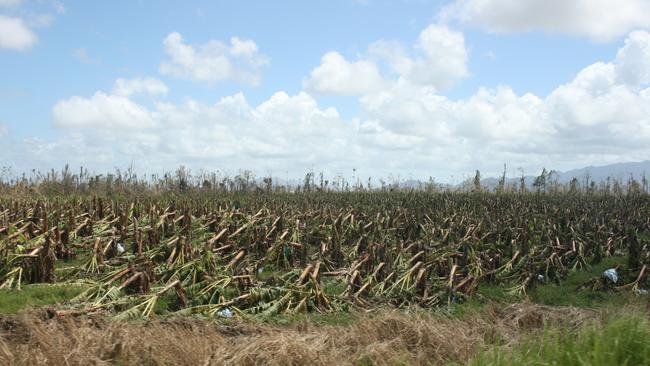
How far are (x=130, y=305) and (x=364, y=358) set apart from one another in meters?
3.10

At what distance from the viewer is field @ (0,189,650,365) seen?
4664 mm

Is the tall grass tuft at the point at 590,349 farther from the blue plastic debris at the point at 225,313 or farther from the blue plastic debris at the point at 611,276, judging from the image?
the blue plastic debris at the point at 611,276

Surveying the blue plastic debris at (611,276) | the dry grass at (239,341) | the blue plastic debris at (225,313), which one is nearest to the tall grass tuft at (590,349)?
the dry grass at (239,341)

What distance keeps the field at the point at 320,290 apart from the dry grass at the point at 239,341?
17mm

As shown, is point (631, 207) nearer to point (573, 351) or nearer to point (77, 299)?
point (573, 351)

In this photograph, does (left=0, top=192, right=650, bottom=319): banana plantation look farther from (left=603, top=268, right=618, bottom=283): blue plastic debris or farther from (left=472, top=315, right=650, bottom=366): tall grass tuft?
(left=472, top=315, right=650, bottom=366): tall grass tuft

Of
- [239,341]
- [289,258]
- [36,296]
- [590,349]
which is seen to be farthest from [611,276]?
[36,296]

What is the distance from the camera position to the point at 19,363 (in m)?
4.29

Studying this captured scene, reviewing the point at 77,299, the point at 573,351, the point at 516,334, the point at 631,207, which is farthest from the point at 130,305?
the point at 631,207

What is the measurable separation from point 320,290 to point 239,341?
213cm

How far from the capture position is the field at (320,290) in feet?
15.3

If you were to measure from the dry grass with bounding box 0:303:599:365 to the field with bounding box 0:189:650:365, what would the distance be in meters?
0.02

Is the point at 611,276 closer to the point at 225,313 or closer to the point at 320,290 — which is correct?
the point at 320,290

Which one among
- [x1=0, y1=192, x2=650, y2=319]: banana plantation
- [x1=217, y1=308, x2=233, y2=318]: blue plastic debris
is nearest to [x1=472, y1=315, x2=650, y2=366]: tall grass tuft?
[x1=0, y1=192, x2=650, y2=319]: banana plantation
